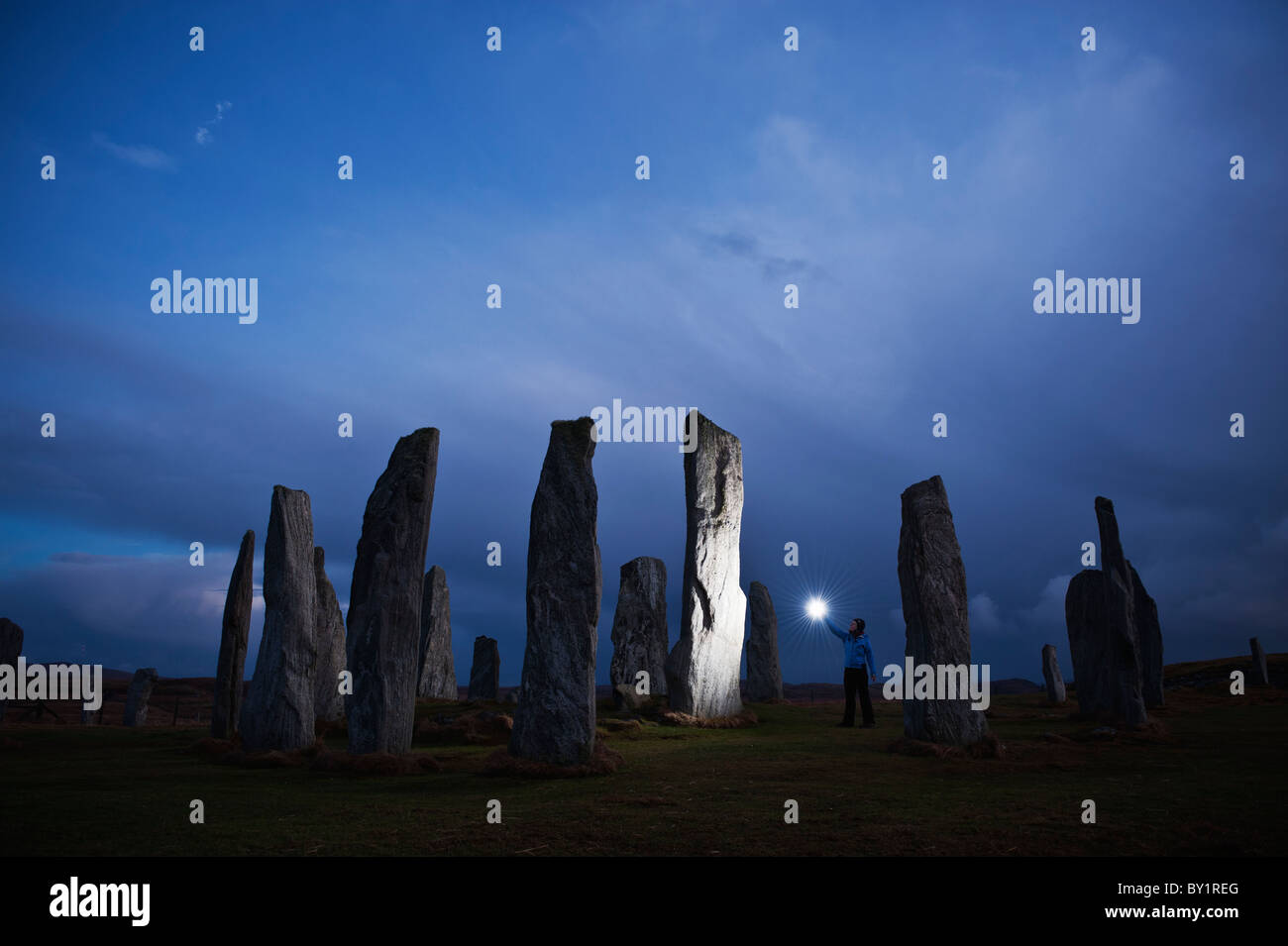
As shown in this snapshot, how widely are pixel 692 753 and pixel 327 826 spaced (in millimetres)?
5637

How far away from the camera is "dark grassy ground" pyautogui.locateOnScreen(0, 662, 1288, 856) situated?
555 centimetres

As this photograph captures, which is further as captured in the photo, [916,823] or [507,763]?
[507,763]

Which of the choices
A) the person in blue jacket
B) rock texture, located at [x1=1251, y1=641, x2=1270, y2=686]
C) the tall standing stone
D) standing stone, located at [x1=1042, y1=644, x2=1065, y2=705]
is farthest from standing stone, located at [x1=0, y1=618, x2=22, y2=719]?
rock texture, located at [x1=1251, y1=641, x2=1270, y2=686]

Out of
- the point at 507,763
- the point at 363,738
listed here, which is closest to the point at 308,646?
the point at 363,738

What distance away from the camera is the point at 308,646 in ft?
36.0

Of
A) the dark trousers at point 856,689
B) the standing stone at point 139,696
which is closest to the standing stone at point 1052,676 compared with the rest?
the dark trousers at point 856,689

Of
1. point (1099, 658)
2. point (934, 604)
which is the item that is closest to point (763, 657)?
point (1099, 658)

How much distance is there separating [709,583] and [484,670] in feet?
37.5

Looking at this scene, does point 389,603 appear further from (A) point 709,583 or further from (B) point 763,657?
(B) point 763,657

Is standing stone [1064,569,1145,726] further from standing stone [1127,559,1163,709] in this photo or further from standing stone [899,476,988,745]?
standing stone [899,476,988,745]

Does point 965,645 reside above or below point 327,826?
above

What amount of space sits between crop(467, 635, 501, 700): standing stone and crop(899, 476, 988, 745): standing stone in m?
15.5
